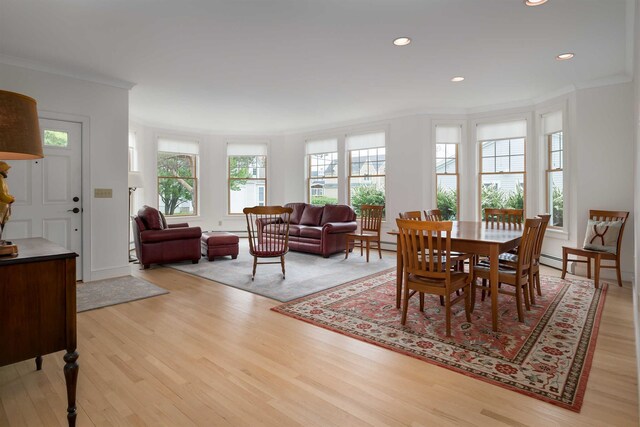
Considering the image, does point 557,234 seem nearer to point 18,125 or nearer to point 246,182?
point 18,125

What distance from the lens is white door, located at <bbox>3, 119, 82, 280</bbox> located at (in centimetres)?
412

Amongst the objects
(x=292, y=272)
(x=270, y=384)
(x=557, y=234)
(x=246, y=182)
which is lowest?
(x=270, y=384)

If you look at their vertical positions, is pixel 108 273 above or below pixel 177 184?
below

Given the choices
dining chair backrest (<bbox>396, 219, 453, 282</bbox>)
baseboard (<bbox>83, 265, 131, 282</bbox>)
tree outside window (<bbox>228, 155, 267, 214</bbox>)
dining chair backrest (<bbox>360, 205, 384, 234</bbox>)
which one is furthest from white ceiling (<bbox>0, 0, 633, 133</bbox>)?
tree outside window (<bbox>228, 155, 267, 214</bbox>)

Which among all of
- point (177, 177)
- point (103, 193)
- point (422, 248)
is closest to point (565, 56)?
point (422, 248)

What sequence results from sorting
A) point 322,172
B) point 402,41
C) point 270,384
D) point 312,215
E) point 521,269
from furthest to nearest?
point 322,172 < point 312,215 < point 402,41 < point 521,269 < point 270,384

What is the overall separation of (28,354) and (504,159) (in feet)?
22.1

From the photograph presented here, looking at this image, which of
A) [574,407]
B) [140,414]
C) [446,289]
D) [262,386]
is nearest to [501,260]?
[446,289]

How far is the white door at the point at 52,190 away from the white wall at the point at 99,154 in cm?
11

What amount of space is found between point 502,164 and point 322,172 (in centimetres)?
382

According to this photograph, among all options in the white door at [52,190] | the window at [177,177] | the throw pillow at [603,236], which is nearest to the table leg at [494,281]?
the throw pillow at [603,236]

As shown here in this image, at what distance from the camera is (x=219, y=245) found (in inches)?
236

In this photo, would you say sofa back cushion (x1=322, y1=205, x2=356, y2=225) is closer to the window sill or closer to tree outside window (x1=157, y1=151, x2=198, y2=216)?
the window sill

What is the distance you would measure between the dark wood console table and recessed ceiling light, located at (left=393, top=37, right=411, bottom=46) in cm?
335
